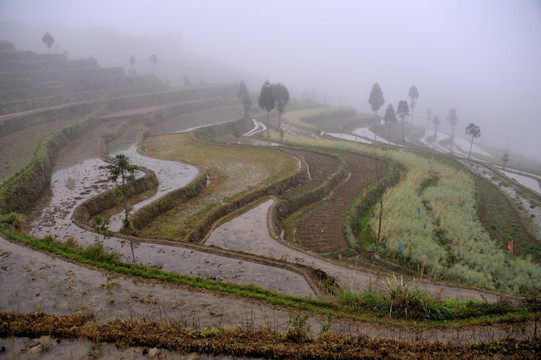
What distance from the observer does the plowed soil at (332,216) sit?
1697 cm

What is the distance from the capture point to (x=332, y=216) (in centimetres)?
2011

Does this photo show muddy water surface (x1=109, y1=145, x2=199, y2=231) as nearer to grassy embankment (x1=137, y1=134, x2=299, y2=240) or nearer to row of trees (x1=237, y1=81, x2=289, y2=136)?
grassy embankment (x1=137, y1=134, x2=299, y2=240)

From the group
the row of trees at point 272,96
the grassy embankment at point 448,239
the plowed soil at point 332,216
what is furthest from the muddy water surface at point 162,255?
the row of trees at point 272,96

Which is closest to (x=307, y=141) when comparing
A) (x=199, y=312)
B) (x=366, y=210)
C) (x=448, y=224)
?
(x=366, y=210)

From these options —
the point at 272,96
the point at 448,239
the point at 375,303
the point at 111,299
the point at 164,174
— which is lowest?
the point at 111,299

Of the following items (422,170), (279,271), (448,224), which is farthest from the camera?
(422,170)

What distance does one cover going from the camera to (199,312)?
9.20 metres

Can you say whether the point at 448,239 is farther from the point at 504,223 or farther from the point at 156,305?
the point at 156,305

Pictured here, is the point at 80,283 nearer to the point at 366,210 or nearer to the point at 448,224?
the point at 366,210

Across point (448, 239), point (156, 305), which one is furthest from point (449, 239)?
point (156, 305)

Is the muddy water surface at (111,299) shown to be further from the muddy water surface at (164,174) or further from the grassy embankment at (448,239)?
the grassy embankment at (448,239)

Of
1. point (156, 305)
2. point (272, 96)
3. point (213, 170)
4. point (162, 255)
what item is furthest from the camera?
point (272, 96)

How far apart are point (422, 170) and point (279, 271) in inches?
926

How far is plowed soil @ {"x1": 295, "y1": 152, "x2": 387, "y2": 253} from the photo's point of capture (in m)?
17.0
